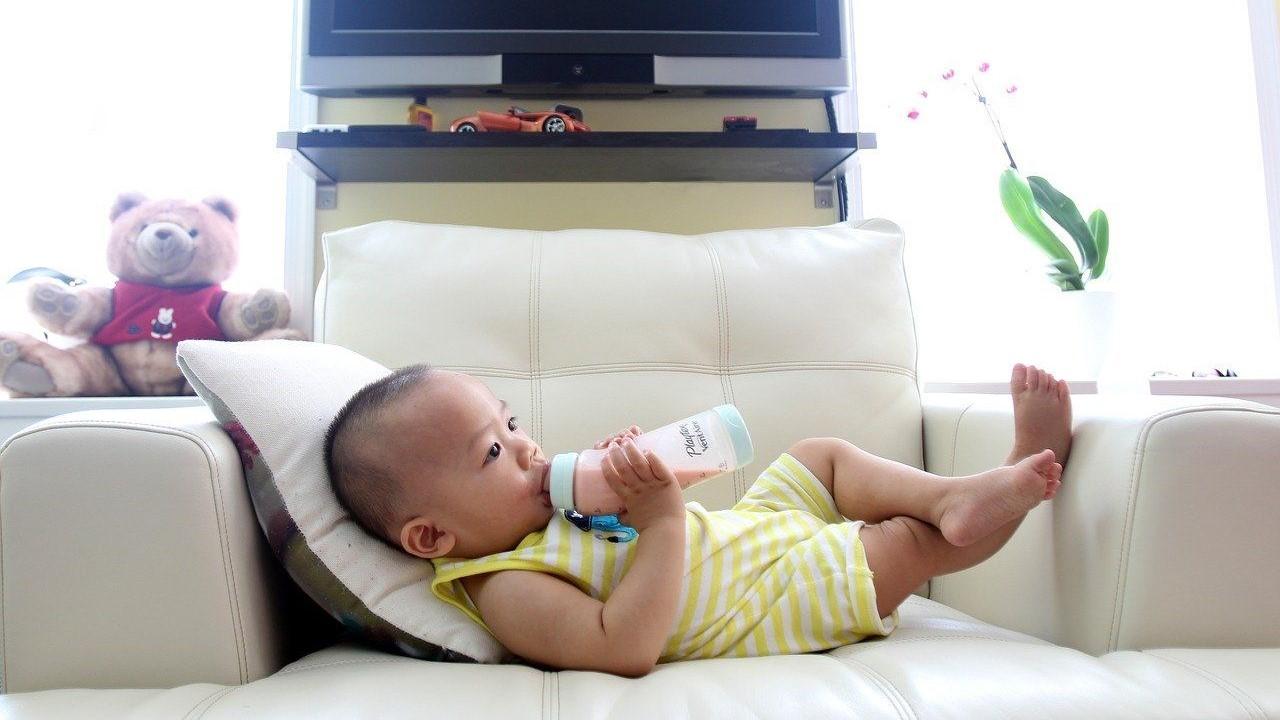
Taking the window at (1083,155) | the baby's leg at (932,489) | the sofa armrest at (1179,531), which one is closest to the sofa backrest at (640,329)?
the baby's leg at (932,489)

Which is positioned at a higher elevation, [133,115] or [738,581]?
[133,115]

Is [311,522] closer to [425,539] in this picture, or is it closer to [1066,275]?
[425,539]

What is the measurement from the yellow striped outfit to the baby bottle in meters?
0.05

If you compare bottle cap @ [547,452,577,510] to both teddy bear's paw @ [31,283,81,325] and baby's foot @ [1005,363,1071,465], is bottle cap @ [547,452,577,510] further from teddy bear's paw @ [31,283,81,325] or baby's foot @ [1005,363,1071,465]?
teddy bear's paw @ [31,283,81,325]

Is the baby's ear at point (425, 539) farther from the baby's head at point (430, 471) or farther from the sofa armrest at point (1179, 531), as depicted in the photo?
the sofa armrest at point (1179, 531)

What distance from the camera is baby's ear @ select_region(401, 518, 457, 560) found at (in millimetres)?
852

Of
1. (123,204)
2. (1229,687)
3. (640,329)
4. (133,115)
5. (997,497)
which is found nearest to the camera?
(1229,687)

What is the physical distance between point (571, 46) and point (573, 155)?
261mm

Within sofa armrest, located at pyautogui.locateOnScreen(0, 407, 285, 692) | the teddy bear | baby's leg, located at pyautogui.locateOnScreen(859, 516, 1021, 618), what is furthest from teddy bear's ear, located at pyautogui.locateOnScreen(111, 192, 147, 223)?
baby's leg, located at pyautogui.locateOnScreen(859, 516, 1021, 618)

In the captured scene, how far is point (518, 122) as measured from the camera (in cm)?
164

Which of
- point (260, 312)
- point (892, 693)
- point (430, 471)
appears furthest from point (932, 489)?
point (260, 312)

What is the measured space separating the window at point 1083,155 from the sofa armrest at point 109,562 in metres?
1.64

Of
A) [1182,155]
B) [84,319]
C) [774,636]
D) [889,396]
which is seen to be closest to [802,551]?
[774,636]

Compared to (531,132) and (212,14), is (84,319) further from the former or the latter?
(531,132)
